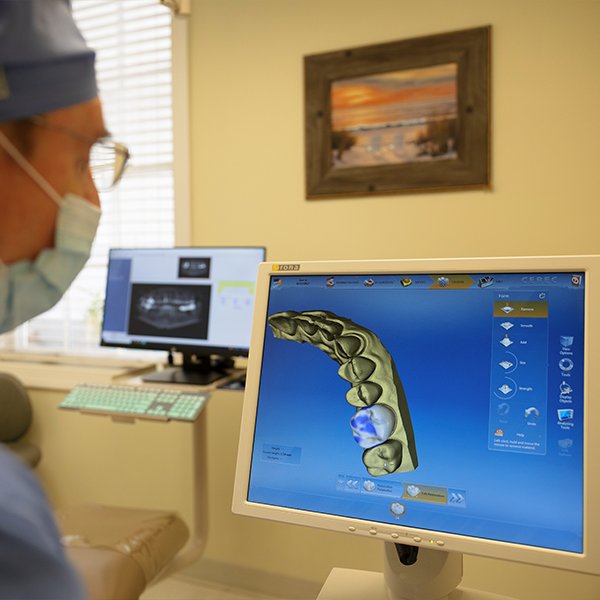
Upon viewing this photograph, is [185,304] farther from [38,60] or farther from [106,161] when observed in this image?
[38,60]

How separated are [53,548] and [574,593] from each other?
1.89 metres

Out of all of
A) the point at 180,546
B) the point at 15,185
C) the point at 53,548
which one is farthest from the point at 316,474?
the point at 180,546

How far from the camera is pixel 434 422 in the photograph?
85 cm

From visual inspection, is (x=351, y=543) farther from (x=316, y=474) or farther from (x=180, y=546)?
(x=316, y=474)

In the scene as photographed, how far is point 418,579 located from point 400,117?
63.0 inches

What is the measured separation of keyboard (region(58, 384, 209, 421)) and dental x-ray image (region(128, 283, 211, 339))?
Result: 27 centimetres

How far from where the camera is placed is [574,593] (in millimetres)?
1917

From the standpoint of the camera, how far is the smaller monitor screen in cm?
198

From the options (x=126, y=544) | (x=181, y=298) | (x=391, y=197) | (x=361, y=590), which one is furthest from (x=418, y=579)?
(x=391, y=197)

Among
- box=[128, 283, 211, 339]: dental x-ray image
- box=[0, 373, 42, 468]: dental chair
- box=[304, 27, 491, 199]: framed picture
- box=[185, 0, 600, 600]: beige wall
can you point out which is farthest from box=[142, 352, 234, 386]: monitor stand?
box=[0, 373, 42, 468]: dental chair

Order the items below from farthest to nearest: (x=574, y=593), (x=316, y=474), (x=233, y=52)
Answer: (x=233, y=52) → (x=574, y=593) → (x=316, y=474)

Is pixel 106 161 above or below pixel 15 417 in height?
above

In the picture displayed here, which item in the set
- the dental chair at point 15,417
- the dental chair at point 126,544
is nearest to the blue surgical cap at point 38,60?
the dental chair at point 126,544

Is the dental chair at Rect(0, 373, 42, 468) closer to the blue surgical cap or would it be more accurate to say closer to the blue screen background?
the blue screen background
